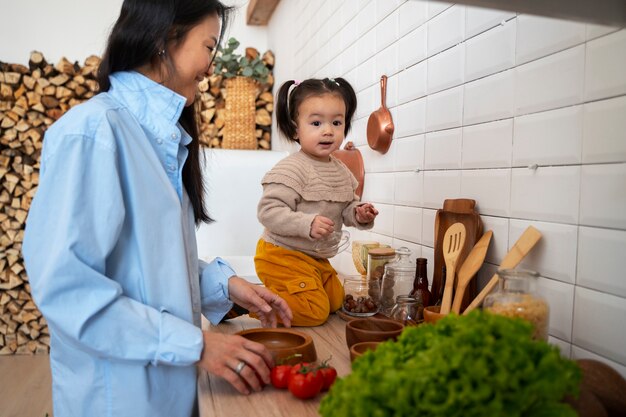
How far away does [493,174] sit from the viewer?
1174mm

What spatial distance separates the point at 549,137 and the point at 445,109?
39cm

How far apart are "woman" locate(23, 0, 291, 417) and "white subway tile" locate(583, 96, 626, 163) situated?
Result: 0.67 meters

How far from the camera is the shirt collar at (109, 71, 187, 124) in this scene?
3.31 ft

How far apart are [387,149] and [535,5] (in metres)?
1.13

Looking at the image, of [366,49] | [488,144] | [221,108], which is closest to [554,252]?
[488,144]

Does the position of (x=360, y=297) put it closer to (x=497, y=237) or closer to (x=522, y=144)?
(x=497, y=237)

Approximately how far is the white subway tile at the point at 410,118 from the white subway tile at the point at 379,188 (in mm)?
157

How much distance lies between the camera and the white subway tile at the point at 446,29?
1.28m

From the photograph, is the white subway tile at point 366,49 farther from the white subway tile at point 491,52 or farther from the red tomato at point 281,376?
the red tomato at point 281,376

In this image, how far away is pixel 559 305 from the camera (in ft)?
3.25

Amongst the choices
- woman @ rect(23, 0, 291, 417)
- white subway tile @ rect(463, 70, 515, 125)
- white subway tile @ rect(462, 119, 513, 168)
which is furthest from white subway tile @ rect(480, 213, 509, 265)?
woman @ rect(23, 0, 291, 417)

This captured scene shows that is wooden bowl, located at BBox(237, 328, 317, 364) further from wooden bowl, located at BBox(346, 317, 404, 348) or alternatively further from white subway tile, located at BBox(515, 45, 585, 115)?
white subway tile, located at BBox(515, 45, 585, 115)

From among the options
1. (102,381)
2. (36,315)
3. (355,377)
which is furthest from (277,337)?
(36,315)

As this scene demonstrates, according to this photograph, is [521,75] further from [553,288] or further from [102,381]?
[102,381]
